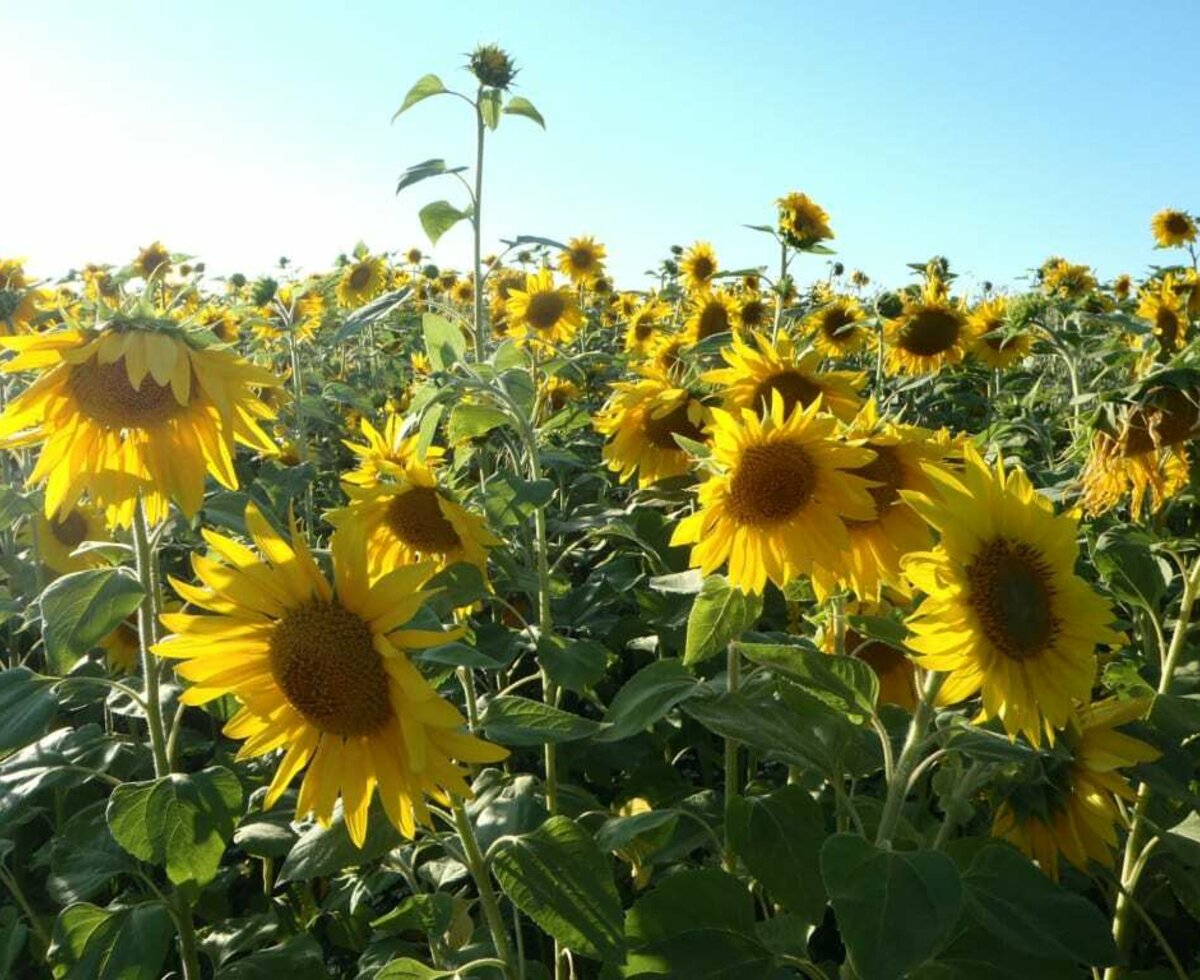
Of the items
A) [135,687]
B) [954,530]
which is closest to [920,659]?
[954,530]

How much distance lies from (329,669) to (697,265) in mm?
7261

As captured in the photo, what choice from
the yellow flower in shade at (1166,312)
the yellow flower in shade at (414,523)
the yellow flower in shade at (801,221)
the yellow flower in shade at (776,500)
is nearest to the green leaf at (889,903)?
the yellow flower in shade at (776,500)

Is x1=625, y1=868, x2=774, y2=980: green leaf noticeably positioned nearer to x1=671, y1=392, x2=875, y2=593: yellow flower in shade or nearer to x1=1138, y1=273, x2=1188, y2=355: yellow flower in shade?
x1=671, y1=392, x2=875, y2=593: yellow flower in shade

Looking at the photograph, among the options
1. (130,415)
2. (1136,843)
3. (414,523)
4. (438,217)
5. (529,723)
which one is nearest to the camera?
(529,723)

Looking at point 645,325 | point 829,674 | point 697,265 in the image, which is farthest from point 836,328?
point 829,674

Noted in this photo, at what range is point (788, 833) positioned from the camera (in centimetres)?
163

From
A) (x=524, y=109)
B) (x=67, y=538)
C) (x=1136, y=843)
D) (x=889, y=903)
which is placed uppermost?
(x=524, y=109)

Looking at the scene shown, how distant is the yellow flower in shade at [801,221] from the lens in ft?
15.5

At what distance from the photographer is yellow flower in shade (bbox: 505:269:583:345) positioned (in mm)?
6203

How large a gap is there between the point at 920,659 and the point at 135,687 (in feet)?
6.06

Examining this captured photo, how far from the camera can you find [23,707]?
1820 mm

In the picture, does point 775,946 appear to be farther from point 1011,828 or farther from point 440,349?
point 440,349

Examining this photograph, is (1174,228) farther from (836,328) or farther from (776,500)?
(776,500)

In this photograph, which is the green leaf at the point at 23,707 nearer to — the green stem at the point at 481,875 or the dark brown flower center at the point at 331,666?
the dark brown flower center at the point at 331,666
